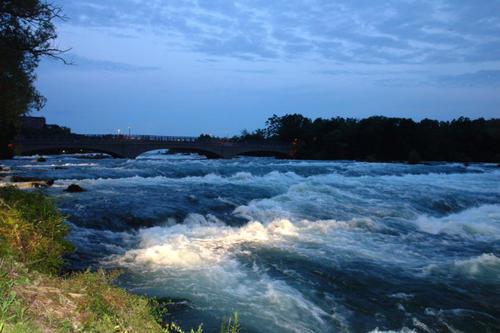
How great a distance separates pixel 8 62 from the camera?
16.1m

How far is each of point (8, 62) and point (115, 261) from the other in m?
9.97

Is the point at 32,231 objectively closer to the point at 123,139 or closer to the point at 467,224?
the point at 467,224

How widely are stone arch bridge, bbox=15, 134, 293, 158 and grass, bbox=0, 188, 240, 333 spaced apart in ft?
203

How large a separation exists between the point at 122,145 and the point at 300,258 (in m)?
76.7

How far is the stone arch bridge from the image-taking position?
75.2 metres

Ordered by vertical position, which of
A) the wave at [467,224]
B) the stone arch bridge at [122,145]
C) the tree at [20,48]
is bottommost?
the wave at [467,224]

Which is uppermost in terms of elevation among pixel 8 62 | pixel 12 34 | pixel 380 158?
pixel 12 34

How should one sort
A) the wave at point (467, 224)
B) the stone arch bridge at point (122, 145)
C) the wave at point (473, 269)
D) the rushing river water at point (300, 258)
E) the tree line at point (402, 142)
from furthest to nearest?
1. the tree line at point (402, 142)
2. the stone arch bridge at point (122, 145)
3. the wave at point (467, 224)
4. the wave at point (473, 269)
5. the rushing river water at point (300, 258)

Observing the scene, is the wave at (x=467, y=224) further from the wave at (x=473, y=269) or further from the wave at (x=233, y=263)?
the wave at (x=473, y=269)

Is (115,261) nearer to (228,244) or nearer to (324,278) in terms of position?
(228,244)

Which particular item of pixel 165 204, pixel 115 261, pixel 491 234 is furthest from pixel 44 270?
pixel 491 234

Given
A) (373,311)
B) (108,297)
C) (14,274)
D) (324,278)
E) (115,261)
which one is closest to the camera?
(14,274)

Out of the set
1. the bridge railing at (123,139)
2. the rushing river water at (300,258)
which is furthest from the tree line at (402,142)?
the rushing river water at (300,258)

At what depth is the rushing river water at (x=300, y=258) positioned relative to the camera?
28.0 feet
